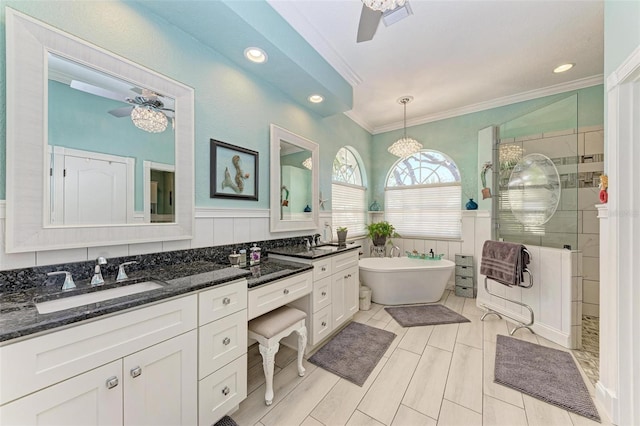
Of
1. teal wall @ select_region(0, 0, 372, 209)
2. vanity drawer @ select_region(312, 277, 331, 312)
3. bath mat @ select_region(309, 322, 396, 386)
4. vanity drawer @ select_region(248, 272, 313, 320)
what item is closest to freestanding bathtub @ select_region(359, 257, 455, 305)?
bath mat @ select_region(309, 322, 396, 386)

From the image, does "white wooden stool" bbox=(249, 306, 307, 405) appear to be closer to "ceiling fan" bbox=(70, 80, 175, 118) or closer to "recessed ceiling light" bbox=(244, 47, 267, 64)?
"ceiling fan" bbox=(70, 80, 175, 118)

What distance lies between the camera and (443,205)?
13.0 ft

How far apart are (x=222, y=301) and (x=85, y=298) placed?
2.09ft

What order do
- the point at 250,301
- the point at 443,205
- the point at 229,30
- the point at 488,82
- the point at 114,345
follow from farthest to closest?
the point at 443,205 → the point at 488,82 → the point at 229,30 → the point at 250,301 → the point at 114,345

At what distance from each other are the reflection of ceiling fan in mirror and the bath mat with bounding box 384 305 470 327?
3030 millimetres

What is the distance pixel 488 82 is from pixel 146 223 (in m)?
4.07

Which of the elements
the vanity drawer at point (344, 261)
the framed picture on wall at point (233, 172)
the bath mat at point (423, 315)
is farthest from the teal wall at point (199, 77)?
the bath mat at point (423, 315)

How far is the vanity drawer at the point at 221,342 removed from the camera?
1284 millimetres

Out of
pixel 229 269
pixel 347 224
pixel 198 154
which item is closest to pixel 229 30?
pixel 198 154

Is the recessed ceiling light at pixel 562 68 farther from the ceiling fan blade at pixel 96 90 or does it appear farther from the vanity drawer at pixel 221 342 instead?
the ceiling fan blade at pixel 96 90

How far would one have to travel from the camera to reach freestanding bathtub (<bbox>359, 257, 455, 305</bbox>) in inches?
126

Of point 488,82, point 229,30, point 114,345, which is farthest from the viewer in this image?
point 488,82

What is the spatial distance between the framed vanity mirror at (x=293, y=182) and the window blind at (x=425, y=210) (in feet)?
6.61

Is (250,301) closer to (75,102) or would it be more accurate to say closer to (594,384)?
(75,102)
